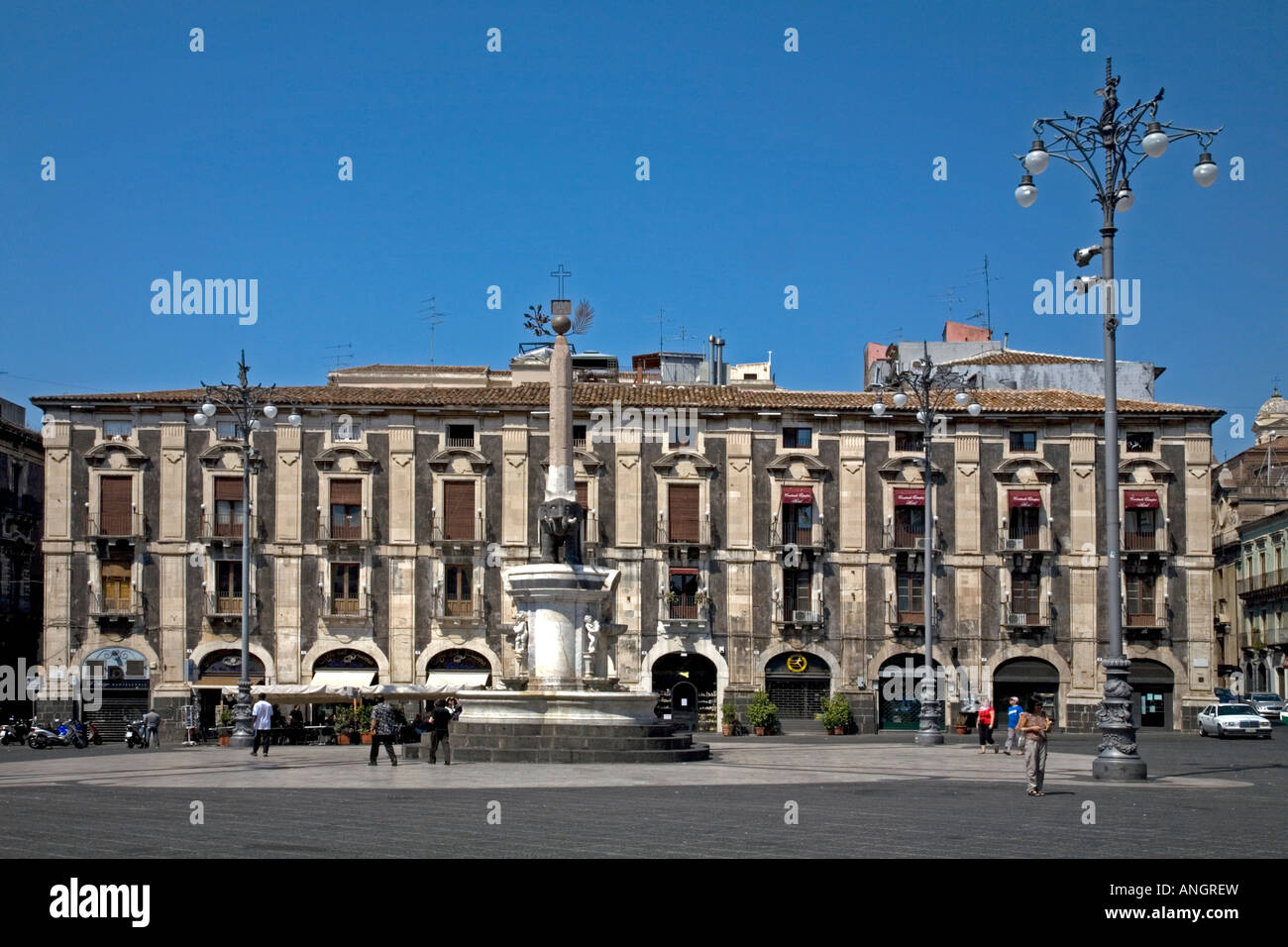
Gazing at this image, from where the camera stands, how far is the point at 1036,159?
23.7 meters

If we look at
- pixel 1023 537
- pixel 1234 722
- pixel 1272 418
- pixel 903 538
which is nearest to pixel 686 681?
pixel 903 538

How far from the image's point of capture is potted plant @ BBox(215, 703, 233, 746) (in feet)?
136

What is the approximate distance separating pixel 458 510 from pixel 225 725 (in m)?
13.7

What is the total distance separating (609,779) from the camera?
24359 mm

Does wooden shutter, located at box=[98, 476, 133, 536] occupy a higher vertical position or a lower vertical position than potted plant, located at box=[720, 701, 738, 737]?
higher

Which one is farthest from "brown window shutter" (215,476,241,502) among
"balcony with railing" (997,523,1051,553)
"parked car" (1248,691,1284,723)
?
"parked car" (1248,691,1284,723)

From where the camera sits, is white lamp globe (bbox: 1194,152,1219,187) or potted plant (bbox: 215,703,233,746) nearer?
white lamp globe (bbox: 1194,152,1219,187)

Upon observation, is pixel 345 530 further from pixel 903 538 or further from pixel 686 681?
pixel 903 538

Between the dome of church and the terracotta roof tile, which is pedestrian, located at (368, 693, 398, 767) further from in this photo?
the dome of church

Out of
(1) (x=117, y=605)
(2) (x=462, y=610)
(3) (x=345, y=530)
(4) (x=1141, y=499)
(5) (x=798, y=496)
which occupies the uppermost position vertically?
(5) (x=798, y=496)

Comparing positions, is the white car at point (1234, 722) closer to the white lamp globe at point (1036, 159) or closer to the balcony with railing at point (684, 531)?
the balcony with railing at point (684, 531)

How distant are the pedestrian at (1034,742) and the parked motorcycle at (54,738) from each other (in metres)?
31.6

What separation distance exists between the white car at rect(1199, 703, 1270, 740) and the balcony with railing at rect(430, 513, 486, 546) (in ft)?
79.8
